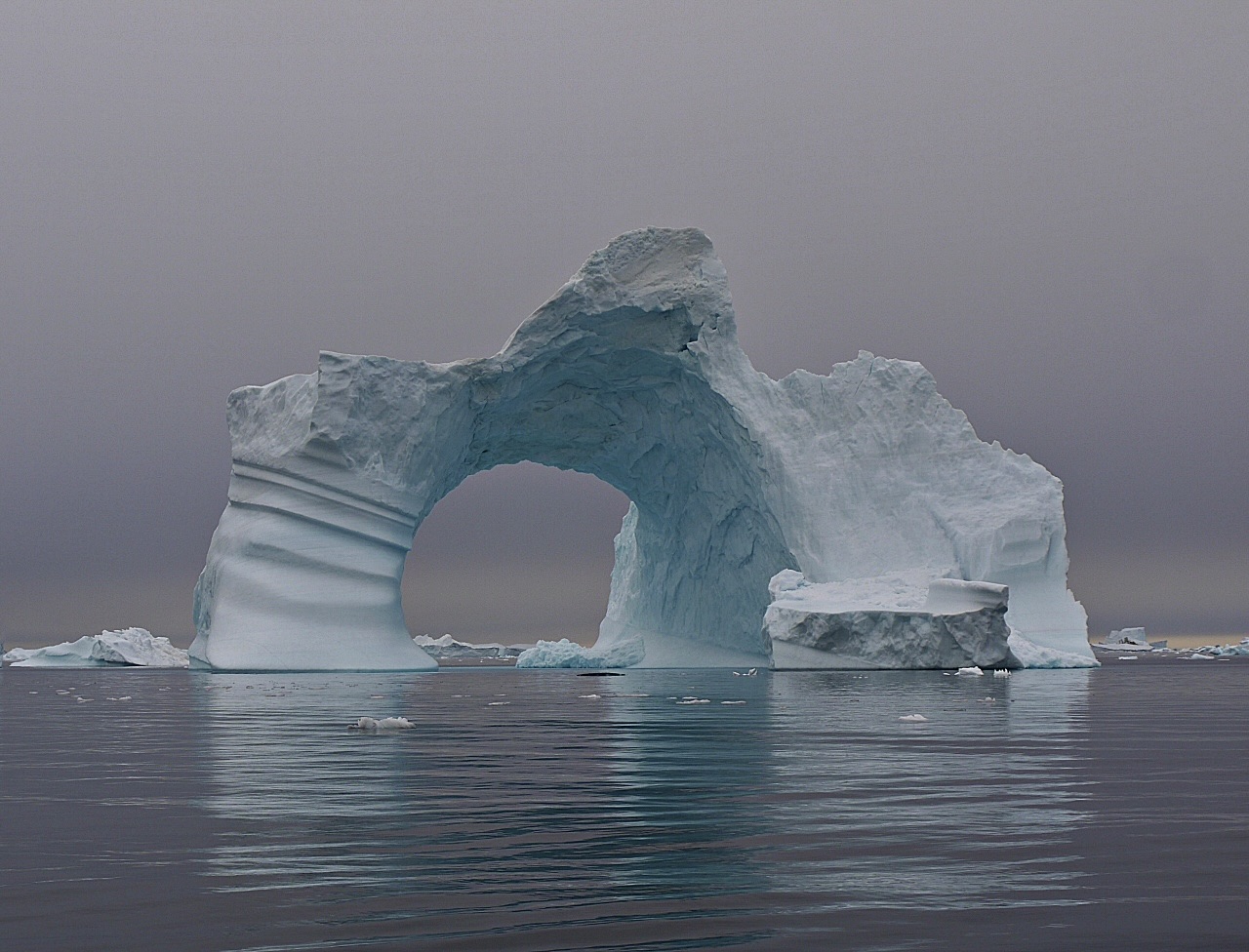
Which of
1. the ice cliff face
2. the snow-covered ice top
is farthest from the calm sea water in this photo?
the ice cliff face

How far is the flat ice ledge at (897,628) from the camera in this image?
85.0 ft

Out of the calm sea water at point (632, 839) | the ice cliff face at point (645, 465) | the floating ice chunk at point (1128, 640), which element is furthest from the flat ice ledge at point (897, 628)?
the floating ice chunk at point (1128, 640)

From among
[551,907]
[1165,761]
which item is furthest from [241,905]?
[1165,761]

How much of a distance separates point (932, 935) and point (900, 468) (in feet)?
95.6

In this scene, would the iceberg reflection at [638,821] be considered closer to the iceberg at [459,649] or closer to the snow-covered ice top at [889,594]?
the snow-covered ice top at [889,594]

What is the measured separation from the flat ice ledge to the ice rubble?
27814 mm

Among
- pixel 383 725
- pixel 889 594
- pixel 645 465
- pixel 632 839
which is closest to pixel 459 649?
pixel 645 465

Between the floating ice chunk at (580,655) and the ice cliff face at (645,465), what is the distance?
428 centimetres

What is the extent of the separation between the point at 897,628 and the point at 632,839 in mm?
22074

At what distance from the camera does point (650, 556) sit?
125ft

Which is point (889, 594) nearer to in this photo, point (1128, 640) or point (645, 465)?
point (645, 465)

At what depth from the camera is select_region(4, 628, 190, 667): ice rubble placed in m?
46.3

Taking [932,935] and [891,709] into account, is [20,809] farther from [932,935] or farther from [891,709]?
[891,709]

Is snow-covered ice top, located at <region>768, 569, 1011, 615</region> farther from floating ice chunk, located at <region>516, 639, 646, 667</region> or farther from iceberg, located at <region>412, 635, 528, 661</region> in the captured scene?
iceberg, located at <region>412, 635, 528, 661</region>
